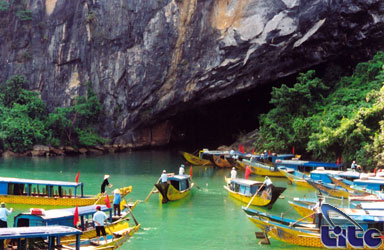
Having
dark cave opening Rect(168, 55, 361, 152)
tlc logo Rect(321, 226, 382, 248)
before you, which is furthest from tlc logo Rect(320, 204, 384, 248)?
dark cave opening Rect(168, 55, 361, 152)

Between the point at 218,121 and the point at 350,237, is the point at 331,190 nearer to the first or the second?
the point at 350,237

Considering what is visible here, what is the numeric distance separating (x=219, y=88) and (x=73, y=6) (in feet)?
39.8

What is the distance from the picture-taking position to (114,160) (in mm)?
29234

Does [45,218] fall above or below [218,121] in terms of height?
below

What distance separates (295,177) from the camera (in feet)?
65.3

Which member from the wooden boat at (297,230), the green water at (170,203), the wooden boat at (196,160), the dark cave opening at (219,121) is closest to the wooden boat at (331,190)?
the green water at (170,203)

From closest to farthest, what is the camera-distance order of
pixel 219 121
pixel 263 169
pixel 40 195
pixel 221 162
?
1. pixel 40 195
2. pixel 263 169
3. pixel 221 162
4. pixel 219 121

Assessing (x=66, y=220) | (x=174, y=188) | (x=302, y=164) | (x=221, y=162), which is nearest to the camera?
(x=66, y=220)

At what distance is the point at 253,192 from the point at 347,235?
5.43 m

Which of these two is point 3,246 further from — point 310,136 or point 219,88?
point 219,88

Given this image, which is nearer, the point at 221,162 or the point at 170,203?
the point at 170,203

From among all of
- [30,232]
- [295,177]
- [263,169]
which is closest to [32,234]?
[30,232]

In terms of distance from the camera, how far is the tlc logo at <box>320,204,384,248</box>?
1145 centimetres

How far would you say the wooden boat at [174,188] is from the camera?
16.6m
